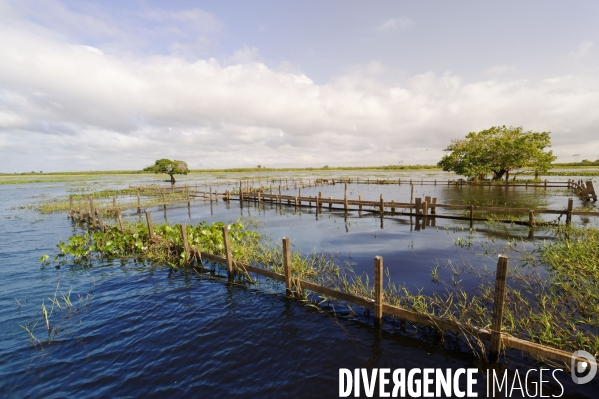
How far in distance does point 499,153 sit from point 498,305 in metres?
43.8

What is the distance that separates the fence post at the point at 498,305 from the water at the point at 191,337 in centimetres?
56

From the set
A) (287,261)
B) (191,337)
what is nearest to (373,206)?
(287,261)

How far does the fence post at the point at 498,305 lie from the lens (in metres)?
5.07

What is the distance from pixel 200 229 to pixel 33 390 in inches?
322

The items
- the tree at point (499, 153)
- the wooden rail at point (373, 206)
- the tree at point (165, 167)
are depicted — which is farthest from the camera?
the tree at point (165, 167)

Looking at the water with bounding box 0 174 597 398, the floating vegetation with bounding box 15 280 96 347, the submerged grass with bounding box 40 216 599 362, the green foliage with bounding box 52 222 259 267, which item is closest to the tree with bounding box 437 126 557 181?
the submerged grass with bounding box 40 216 599 362

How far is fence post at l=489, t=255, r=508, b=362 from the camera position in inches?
200

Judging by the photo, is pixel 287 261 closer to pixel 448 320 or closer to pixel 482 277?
pixel 448 320

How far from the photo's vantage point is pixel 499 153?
130 ft

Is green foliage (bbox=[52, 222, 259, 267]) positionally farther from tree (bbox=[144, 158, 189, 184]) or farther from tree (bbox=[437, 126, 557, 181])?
tree (bbox=[144, 158, 189, 184])

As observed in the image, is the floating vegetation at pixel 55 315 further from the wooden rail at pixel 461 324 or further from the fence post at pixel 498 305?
the fence post at pixel 498 305

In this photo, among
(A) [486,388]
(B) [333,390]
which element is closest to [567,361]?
(A) [486,388]

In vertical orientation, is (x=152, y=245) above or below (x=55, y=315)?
above

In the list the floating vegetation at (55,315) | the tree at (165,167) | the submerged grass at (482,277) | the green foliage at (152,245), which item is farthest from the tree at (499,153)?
the tree at (165,167)
